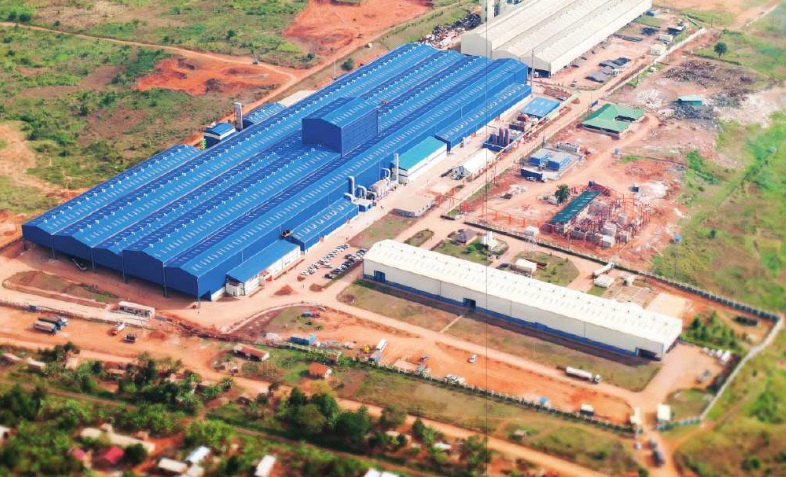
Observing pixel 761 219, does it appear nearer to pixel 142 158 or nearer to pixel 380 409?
pixel 380 409

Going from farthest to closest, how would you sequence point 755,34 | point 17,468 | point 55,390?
point 755,34 → point 55,390 → point 17,468

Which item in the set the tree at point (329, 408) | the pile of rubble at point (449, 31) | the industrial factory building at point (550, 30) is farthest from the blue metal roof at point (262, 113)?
the tree at point (329, 408)

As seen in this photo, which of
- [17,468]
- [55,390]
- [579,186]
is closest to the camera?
[17,468]

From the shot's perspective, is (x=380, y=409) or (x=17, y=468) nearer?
(x=17, y=468)

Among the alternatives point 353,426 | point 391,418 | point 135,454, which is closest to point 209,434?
point 135,454

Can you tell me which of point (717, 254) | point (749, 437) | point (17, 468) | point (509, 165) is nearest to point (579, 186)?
point (509, 165)

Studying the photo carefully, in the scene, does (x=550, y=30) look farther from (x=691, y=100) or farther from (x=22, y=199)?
Result: (x=22, y=199)

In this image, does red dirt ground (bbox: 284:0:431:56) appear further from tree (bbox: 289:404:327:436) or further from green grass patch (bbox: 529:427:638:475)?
green grass patch (bbox: 529:427:638:475)
